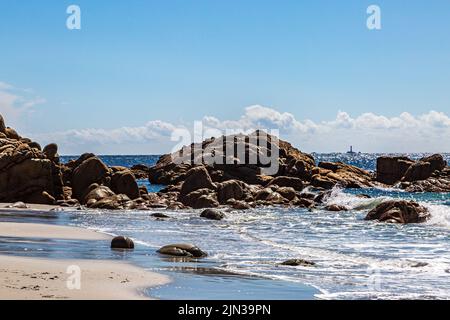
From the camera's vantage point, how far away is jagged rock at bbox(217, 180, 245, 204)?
1821 inches

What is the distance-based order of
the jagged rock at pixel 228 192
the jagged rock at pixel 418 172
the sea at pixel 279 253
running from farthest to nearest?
the jagged rock at pixel 418 172
the jagged rock at pixel 228 192
the sea at pixel 279 253

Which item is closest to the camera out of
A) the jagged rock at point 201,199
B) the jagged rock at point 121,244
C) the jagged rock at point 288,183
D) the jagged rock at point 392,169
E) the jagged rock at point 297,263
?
the jagged rock at point 297,263

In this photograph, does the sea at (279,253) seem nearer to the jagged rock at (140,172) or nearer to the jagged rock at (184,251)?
the jagged rock at (184,251)

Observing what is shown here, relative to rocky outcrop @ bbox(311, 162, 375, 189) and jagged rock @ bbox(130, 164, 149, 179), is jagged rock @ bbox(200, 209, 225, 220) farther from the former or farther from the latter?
jagged rock @ bbox(130, 164, 149, 179)

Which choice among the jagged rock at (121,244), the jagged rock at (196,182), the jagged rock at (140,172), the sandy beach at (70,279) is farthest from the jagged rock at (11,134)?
the jagged rock at (140,172)

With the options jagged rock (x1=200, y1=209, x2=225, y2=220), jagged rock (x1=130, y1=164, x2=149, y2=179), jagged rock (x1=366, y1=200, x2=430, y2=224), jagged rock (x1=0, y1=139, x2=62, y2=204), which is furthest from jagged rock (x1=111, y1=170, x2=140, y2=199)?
jagged rock (x1=130, y1=164, x2=149, y2=179)

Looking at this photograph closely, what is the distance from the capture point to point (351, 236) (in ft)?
84.9

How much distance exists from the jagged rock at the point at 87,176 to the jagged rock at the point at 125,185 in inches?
32.3

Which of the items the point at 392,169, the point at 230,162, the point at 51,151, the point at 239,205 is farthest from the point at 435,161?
the point at 51,151

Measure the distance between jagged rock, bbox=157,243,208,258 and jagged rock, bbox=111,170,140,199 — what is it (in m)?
28.6

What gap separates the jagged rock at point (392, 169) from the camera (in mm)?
71375

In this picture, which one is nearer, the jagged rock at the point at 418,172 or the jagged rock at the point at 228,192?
the jagged rock at the point at 228,192

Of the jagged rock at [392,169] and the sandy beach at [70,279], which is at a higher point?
the jagged rock at [392,169]
